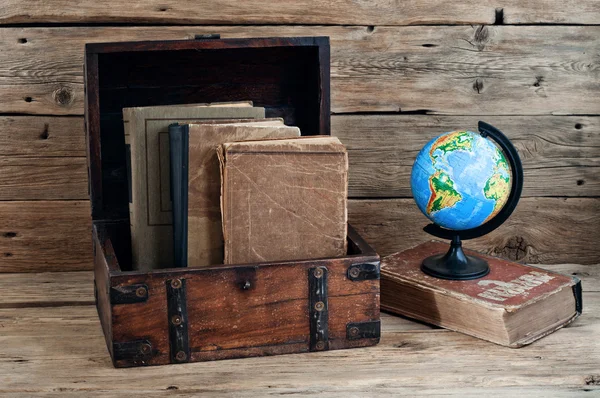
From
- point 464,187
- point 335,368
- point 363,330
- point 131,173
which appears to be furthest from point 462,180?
point 131,173

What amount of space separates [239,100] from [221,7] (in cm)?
29

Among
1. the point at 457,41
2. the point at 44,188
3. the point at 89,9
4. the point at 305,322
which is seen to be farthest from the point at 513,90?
the point at 44,188

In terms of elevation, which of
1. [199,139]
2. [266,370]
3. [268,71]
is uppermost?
[268,71]

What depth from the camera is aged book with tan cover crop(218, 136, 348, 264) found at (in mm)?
1753

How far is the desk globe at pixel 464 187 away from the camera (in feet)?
6.17

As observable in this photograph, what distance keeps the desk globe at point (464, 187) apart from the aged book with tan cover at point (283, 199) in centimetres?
26

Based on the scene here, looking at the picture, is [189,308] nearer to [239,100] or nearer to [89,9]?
[239,100]

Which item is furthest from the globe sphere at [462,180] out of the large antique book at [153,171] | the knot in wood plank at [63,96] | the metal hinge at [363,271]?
the knot in wood plank at [63,96]

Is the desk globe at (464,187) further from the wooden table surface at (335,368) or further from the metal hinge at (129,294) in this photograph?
the metal hinge at (129,294)

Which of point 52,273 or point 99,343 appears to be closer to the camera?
point 99,343

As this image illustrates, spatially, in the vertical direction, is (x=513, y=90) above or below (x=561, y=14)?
below

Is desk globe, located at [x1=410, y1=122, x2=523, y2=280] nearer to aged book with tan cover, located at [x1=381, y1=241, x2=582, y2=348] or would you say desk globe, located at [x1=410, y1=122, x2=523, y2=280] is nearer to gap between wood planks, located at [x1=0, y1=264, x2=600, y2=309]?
aged book with tan cover, located at [x1=381, y1=241, x2=582, y2=348]

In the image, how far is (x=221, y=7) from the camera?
7.42 feet

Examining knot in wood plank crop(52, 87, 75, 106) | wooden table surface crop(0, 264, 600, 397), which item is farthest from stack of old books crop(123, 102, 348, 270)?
knot in wood plank crop(52, 87, 75, 106)
